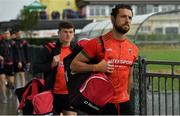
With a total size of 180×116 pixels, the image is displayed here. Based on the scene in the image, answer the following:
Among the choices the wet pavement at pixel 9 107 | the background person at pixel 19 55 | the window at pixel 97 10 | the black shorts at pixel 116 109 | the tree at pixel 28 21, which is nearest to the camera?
the black shorts at pixel 116 109

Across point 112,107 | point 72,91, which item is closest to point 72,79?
point 72,91

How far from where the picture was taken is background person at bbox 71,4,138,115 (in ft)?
15.5

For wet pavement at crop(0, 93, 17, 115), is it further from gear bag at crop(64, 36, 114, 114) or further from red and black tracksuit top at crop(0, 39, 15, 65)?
gear bag at crop(64, 36, 114, 114)

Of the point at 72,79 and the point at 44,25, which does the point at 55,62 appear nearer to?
the point at 72,79

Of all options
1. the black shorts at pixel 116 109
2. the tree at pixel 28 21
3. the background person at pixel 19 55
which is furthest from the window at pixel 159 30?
the tree at pixel 28 21

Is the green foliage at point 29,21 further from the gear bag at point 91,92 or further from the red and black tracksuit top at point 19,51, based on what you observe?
the gear bag at point 91,92

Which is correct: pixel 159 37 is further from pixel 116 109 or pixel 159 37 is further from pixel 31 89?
pixel 116 109

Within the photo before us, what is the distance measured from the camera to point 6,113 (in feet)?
34.4

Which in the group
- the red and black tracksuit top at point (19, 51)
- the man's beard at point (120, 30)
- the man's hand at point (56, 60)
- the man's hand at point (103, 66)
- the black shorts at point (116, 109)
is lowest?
the red and black tracksuit top at point (19, 51)

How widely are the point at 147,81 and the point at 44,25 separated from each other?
6512cm

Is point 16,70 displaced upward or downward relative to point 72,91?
downward

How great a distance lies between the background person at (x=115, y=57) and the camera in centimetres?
473

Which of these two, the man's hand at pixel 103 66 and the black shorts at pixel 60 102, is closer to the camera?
the man's hand at pixel 103 66

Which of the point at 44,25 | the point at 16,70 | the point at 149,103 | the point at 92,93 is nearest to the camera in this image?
the point at 92,93
